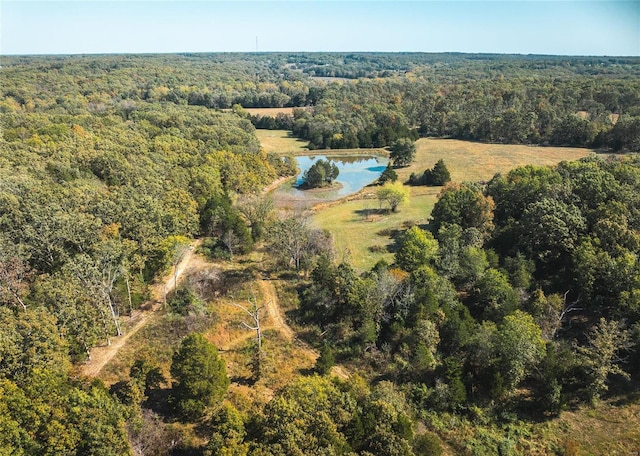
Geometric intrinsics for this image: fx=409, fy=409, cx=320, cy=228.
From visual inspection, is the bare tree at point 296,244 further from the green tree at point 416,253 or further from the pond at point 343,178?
the pond at point 343,178

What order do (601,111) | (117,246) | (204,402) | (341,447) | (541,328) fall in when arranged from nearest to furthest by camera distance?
(341,447) < (204,402) < (541,328) < (117,246) < (601,111)

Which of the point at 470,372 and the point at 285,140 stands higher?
the point at 285,140

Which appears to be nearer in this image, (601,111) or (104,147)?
(104,147)

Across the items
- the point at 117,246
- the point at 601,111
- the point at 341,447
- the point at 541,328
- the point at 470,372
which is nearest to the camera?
the point at 341,447

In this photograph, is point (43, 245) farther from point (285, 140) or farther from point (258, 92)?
point (258, 92)

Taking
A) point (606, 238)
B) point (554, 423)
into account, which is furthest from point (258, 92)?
point (554, 423)

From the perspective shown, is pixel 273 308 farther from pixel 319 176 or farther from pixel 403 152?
pixel 403 152

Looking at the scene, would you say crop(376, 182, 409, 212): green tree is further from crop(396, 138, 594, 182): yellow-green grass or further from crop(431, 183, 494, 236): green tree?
crop(396, 138, 594, 182): yellow-green grass

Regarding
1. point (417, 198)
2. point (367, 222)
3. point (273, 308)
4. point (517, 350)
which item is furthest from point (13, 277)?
point (417, 198)
